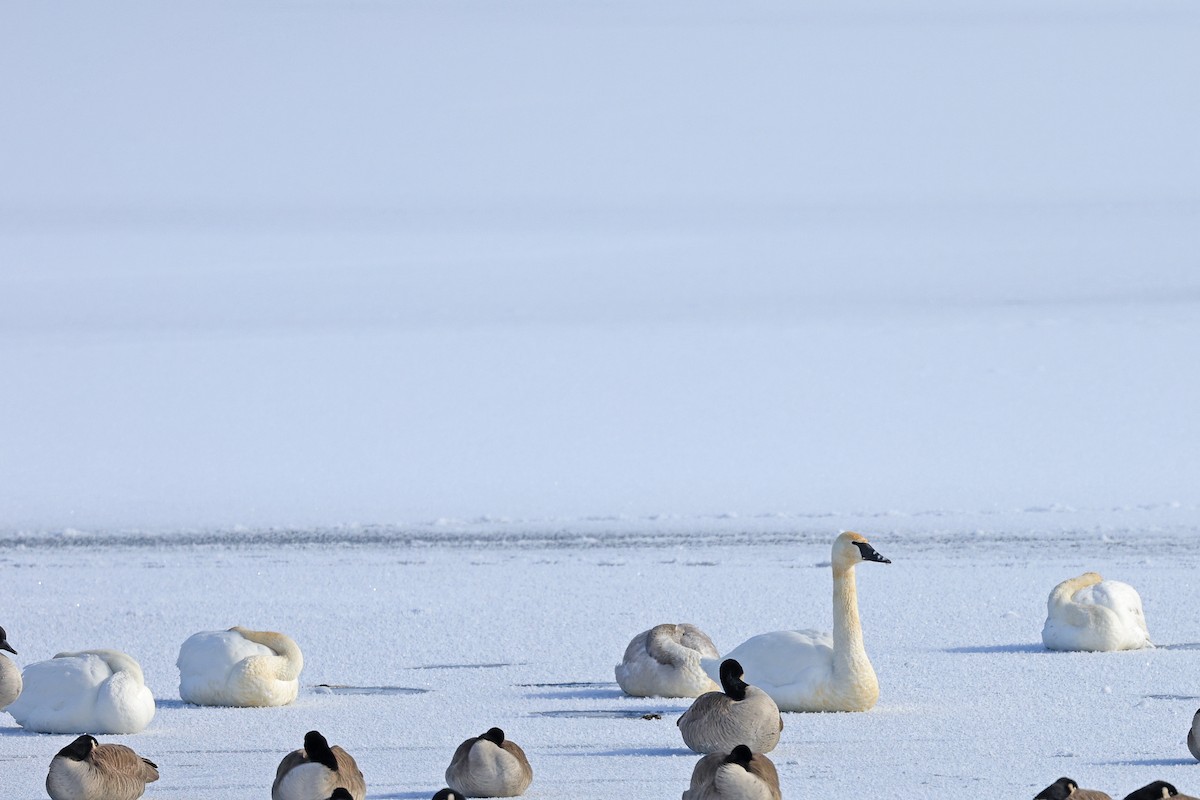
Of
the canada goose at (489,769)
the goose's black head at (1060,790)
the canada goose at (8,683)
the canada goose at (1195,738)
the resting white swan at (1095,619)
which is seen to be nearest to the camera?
the goose's black head at (1060,790)

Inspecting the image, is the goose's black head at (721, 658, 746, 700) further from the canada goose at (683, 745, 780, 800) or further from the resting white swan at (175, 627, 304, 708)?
the resting white swan at (175, 627, 304, 708)

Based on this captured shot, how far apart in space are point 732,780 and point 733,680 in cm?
111

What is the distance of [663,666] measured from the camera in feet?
22.2

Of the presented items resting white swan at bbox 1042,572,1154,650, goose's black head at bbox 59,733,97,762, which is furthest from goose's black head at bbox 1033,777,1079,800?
resting white swan at bbox 1042,572,1154,650

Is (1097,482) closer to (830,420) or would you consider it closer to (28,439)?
(830,420)

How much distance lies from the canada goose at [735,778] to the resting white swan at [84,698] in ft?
7.28

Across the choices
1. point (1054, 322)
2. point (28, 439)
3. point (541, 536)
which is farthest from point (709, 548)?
point (1054, 322)

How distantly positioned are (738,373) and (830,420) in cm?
340

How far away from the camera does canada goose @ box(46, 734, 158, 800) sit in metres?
4.70

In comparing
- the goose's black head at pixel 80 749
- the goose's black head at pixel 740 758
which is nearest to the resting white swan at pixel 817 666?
the goose's black head at pixel 740 758

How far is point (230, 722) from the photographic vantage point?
6340mm

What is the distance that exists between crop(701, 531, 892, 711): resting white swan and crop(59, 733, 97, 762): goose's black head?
7.80 ft

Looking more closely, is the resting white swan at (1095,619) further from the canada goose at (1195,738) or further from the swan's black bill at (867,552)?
the canada goose at (1195,738)

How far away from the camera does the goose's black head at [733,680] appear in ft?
18.0
